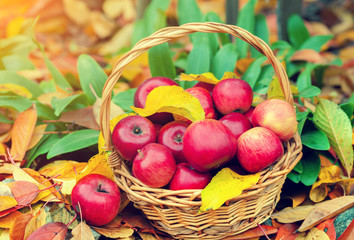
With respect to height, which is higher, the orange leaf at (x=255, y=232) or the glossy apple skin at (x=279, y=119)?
the glossy apple skin at (x=279, y=119)

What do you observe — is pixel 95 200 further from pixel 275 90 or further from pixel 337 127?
pixel 337 127

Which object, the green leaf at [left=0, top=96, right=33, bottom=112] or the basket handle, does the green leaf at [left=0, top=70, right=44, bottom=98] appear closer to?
the green leaf at [left=0, top=96, right=33, bottom=112]

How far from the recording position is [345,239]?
0.83 m

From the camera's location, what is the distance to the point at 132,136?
87 centimetres

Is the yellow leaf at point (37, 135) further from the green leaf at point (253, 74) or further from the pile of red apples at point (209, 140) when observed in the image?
the green leaf at point (253, 74)

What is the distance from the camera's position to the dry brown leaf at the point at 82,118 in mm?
1211

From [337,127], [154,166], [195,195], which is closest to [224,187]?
[195,195]

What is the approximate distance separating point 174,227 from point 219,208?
5.4 inches

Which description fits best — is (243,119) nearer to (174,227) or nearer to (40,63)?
(174,227)

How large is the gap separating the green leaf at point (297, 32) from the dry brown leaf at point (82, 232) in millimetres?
1583

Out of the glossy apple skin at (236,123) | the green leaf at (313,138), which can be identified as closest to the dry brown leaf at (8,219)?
the glossy apple skin at (236,123)

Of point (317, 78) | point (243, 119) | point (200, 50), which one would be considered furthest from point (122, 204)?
point (317, 78)

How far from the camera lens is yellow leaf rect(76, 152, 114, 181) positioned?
0.93 m

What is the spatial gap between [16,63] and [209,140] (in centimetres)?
139
